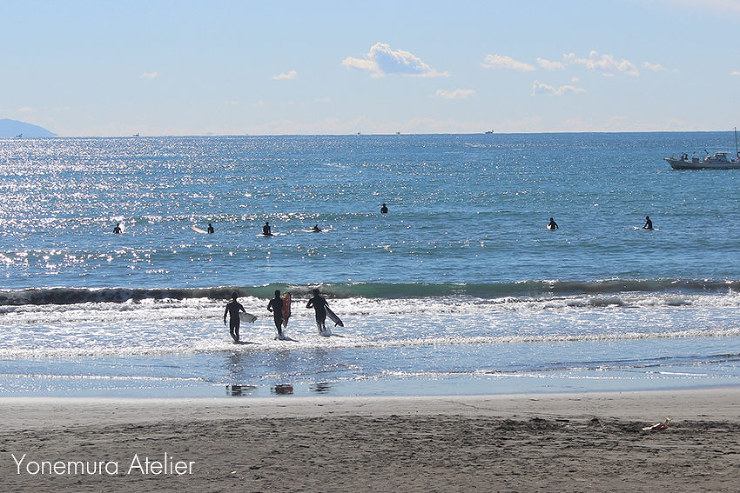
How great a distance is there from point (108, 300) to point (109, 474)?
71.1 ft

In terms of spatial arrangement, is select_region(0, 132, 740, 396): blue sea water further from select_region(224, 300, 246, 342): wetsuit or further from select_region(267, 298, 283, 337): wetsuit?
select_region(267, 298, 283, 337): wetsuit

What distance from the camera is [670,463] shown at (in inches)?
372

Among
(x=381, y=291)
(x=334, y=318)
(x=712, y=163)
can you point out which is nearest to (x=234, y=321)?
(x=334, y=318)

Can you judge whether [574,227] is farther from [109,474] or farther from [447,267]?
[109,474]

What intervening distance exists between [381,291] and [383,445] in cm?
2027

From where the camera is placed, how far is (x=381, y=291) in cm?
3066

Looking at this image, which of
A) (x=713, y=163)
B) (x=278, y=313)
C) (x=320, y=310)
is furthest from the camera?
(x=713, y=163)

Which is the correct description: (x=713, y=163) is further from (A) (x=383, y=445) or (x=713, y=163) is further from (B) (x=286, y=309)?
(A) (x=383, y=445)

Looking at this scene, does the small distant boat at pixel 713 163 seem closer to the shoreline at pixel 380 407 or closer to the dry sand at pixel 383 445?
the shoreline at pixel 380 407

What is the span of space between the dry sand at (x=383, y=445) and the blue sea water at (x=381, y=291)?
2.18 m

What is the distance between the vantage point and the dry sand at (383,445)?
902cm

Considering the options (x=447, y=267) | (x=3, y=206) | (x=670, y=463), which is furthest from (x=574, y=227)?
(x=3, y=206)

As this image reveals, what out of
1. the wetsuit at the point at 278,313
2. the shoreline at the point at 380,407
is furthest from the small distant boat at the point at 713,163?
the shoreline at the point at 380,407

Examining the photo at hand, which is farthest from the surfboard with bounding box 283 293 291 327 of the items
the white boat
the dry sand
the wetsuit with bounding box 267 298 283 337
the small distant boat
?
the white boat
